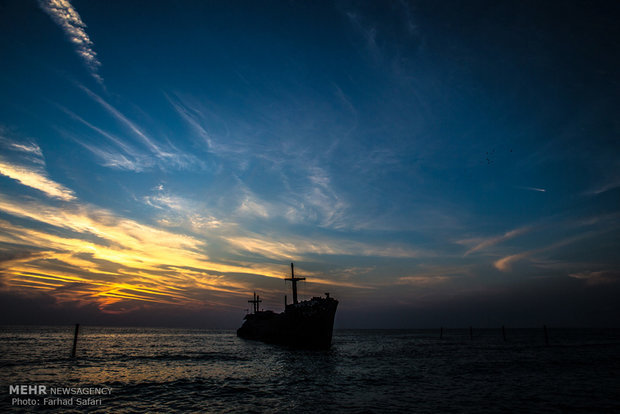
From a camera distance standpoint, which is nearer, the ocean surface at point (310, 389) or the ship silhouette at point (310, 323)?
the ocean surface at point (310, 389)

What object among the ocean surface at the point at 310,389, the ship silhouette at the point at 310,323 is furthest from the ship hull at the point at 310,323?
the ocean surface at the point at 310,389

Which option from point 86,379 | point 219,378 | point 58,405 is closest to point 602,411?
point 219,378

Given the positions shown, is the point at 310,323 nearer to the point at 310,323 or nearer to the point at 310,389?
the point at 310,323

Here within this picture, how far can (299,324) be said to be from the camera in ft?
138

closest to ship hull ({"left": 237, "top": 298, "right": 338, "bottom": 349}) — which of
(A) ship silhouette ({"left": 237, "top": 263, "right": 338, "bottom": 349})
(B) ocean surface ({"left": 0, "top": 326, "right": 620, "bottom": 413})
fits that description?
(A) ship silhouette ({"left": 237, "top": 263, "right": 338, "bottom": 349})

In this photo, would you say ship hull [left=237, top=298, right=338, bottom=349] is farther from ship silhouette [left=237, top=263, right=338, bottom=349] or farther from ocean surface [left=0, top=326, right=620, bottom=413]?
ocean surface [left=0, top=326, right=620, bottom=413]

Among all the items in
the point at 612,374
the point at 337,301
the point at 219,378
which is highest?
the point at 337,301

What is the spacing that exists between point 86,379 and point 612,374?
3794 cm

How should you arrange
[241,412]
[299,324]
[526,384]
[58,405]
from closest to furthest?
[241,412], [58,405], [526,384], [299,324]

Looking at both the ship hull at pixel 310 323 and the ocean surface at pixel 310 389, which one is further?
the ship hull at pixel 310 323

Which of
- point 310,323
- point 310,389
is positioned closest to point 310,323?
point 310,323

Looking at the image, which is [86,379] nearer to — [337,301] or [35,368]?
[35,368]

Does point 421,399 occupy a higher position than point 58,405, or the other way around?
point 58,405

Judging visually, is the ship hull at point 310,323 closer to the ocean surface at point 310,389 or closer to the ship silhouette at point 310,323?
the ship silhouette at point 310,323
